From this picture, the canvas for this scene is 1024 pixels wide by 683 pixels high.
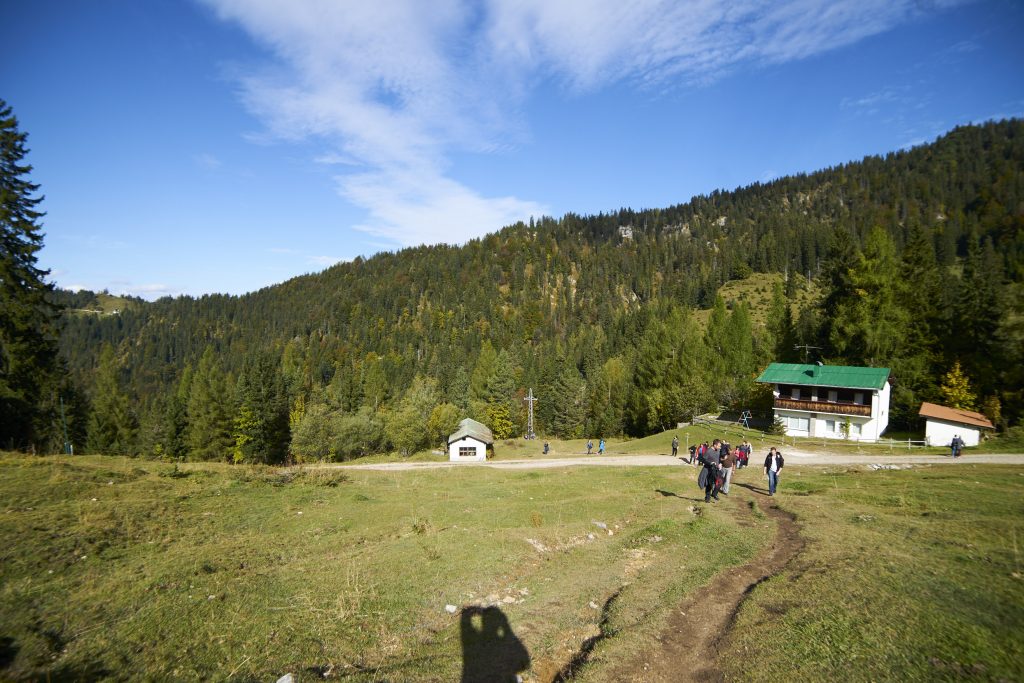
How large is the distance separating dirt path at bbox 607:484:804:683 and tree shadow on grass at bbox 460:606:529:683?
69.9 inches

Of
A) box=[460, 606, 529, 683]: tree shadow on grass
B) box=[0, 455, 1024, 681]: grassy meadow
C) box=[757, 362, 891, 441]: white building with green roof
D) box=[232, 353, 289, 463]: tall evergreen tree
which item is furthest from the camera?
box=[232, 353, 289, 463]: tall evergreen tree

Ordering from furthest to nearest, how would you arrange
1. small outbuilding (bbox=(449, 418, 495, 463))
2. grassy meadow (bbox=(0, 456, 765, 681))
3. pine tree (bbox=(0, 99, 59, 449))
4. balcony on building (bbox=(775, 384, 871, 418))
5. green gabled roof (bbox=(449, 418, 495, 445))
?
green gabled roof (bbox=(449, 418, 495, 445)), small outbuilding (bbox=(449, 418, 495, 463)), balcony on building (bbox=(775, 384, 871, 418)), pine tree (bbox=(0, 99, 59, 449)), grassy meadow (bbox=(0, 456, 765, 681))

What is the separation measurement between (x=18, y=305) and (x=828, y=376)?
70.0m

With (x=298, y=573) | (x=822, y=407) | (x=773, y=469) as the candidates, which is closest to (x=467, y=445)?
(x=822, y=407)


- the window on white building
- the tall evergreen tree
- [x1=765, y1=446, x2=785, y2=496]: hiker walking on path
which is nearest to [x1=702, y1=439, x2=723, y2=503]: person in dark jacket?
[x1=765, y1=446, x2=785, y2=496]: hiker walking on path

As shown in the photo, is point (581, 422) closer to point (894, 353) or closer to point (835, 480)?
point (894, 353)

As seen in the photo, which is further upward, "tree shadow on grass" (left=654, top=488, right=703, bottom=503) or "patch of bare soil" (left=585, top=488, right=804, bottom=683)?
"patch of bare soil" (left=585, top=488, right=804, bottom=683)

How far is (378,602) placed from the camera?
10.6 m

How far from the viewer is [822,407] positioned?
51281 millimetres

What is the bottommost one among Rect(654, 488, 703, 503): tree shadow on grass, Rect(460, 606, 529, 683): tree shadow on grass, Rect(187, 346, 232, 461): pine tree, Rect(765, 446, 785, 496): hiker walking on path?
Rect(187, 346, 232, 461): pine tree

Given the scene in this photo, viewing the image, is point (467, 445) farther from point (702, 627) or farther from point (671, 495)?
point (702, 627)

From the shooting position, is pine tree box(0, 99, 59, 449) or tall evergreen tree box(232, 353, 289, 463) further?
tall evergreen tree box(232, 353, 289, 463)

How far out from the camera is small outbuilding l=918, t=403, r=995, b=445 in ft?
135

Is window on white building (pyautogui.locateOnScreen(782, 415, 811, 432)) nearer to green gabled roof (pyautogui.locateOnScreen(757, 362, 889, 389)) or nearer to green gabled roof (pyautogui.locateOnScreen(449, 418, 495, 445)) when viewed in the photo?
green gabled roof (pyautogui.locateOnScreen(757, 362, 889, 389))
